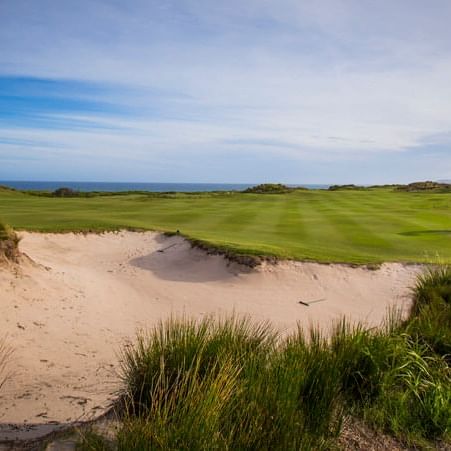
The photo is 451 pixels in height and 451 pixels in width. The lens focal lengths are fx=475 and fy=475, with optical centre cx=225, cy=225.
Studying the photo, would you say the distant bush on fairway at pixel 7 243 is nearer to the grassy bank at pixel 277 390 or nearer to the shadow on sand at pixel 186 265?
the shadow on sand at pixel 186 265

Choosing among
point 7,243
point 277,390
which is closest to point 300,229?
point 7,243

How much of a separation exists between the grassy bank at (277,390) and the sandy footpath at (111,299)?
1.93 metres

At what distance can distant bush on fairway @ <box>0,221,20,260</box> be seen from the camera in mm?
11201

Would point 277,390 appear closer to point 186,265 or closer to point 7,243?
point 7,243

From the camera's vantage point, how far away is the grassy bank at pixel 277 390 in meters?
3.59

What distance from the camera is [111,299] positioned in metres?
11.9

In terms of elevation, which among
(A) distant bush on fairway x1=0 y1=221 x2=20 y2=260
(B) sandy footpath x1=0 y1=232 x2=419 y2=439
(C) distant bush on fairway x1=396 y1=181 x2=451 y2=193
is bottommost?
(B) sandy footpath x1=0 y1=232 x2=419 y2=439

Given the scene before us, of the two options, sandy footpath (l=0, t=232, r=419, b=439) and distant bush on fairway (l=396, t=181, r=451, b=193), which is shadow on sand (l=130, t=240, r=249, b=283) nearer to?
sandy footpath (l=0, t=232, r=419, b=439)

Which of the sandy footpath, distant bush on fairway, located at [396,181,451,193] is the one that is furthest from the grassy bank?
distant bush on fairway, located at [396,181,451,193]

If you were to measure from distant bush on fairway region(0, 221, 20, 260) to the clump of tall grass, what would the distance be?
7299 millimetres

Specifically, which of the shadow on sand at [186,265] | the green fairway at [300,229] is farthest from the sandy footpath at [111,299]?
the green fairway at [300,229]

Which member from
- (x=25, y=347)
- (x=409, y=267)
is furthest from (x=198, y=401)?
(x=409, y=267)

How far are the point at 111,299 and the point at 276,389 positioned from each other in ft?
27.7

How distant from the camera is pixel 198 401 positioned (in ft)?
12.0
